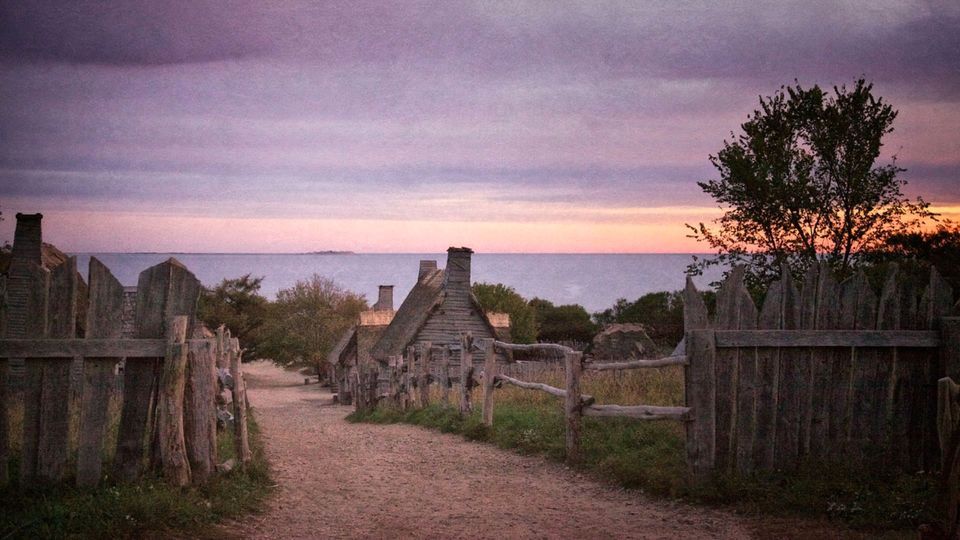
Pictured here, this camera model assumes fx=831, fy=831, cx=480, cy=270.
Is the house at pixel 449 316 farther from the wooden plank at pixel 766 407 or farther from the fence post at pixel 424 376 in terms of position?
the wooden plank at pixel 766 407

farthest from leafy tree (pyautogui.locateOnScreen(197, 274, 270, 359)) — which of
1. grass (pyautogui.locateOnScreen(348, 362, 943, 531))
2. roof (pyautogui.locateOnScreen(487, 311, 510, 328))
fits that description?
grass (pyautogui.locateOnScreen(348, 362, 943, 531))

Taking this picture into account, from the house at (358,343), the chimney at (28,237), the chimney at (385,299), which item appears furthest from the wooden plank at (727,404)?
the chimney at (385,299)

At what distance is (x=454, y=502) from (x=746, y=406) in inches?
135

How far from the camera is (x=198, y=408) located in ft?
27.7

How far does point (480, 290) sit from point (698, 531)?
161ft

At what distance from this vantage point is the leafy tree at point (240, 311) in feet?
192

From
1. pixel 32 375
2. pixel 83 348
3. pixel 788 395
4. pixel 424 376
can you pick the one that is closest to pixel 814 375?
pixel 788 395

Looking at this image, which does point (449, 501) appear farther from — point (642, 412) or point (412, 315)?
point (412, 315)

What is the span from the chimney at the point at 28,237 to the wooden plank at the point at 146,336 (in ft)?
47.5

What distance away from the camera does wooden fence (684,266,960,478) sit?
30.2 ft

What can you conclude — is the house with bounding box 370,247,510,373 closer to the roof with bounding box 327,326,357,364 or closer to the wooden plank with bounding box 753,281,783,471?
the roof with bounding box 327,326,357,364

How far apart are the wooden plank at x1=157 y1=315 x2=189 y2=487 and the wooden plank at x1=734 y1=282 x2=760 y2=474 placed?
5.89 m

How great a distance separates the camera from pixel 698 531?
7.93 meters

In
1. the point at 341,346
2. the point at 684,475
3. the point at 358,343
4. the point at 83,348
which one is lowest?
the point at 341,346
